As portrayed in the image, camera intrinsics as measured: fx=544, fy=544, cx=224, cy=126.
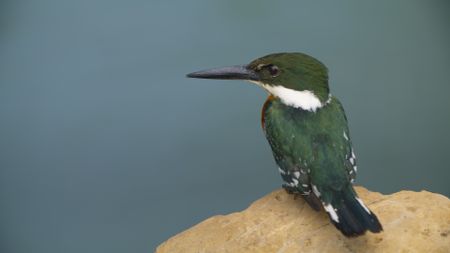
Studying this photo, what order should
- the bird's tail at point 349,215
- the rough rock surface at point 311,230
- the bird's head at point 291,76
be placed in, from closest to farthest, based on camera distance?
the bird's tail at point 349,215 → the rough rock surface at point 311,230 → the bird's head at point 291,76

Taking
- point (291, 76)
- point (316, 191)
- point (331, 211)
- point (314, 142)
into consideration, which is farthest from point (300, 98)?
point (331, 211)

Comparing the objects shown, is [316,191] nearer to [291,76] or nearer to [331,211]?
[331,211]

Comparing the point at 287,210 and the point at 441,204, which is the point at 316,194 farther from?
the point at 441,204

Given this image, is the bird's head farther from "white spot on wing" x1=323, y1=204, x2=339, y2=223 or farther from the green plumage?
"white spot on wing" x1=323, y1=204, x2=339, y2=223

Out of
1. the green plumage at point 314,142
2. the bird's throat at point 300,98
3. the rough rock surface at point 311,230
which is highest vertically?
the bird's throat at point 300,98

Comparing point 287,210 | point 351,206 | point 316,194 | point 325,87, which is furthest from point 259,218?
point 325,87


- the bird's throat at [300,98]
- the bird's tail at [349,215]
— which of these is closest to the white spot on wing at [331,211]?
the bird's tail at [349,215]

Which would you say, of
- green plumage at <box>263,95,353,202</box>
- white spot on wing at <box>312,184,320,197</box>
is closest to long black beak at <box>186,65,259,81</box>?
green plumage at <box>263,95,353,202</box>

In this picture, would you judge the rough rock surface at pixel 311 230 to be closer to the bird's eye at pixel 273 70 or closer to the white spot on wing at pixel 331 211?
the white spot on wing at pixel 331 211
